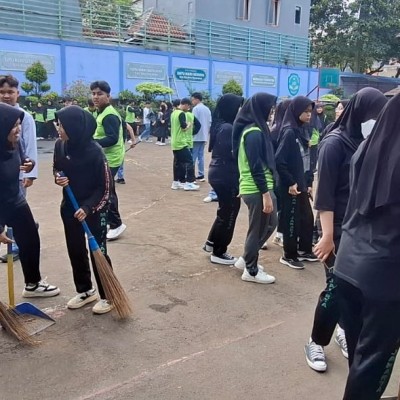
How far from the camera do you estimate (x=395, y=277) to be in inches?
74.1

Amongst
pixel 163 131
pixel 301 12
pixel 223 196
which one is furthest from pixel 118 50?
pixel 223 196

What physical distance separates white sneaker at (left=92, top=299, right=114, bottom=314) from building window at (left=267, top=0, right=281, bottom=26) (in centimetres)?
2872

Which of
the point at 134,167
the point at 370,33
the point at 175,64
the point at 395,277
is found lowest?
the point at 134,167

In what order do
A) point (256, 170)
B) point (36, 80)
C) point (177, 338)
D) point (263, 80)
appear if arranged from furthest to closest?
1. point (263, 80)
2. point (36, 80)
3. point (256, 170)
4. point (177, 338)

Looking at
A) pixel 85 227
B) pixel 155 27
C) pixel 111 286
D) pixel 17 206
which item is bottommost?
pixel 111 286

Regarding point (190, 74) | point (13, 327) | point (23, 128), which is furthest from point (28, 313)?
point (190, 74)

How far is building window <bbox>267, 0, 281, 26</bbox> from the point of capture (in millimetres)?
29500

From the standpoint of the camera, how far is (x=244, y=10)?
28.2 metres

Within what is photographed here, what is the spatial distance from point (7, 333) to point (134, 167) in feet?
27.9

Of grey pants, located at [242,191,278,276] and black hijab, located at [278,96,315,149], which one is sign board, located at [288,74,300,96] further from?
grey pants, located at [242,191,278,276]

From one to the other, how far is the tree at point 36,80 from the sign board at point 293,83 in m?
15.1

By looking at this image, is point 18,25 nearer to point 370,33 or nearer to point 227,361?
point 227,361

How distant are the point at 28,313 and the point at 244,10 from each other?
2771cm

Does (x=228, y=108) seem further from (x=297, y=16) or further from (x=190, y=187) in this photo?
(x=297, y=16)
